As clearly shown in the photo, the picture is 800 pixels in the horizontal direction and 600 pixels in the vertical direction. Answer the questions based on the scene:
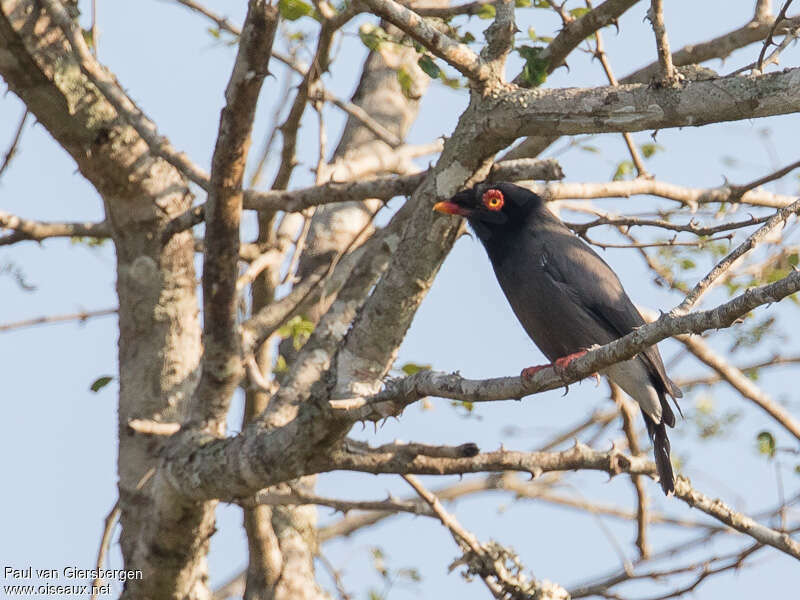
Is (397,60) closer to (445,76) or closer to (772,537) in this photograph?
(445,76)

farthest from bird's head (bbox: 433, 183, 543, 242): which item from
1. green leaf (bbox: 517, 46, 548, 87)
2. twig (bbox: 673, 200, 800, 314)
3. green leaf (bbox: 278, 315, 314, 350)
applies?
twig (bbox: 673, 200, 800, 314)

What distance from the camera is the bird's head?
616 centimetres

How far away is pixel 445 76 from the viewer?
23.6 feet

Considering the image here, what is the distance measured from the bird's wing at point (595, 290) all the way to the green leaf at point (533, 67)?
1375 mm

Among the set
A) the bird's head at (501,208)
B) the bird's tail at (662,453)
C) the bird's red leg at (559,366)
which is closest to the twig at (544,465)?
the bird's tail at (662,453)

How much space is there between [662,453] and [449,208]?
1.95 metres

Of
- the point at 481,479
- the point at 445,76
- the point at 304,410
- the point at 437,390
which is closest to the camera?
the point at 437,390

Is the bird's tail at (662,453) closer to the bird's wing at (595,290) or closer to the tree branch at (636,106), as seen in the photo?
the bird's wing at (595,290)

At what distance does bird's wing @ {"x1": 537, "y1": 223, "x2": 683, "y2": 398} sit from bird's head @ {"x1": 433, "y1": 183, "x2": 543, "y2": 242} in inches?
11.7

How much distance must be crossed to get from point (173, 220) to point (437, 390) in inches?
94.4

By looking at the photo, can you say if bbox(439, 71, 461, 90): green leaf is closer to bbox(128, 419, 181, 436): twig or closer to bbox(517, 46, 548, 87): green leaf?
bbox(517, 46, 548, 87): green leaf

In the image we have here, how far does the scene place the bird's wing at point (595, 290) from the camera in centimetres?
605

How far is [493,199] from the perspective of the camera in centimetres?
634

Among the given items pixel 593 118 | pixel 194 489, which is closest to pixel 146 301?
pixel 194 489
